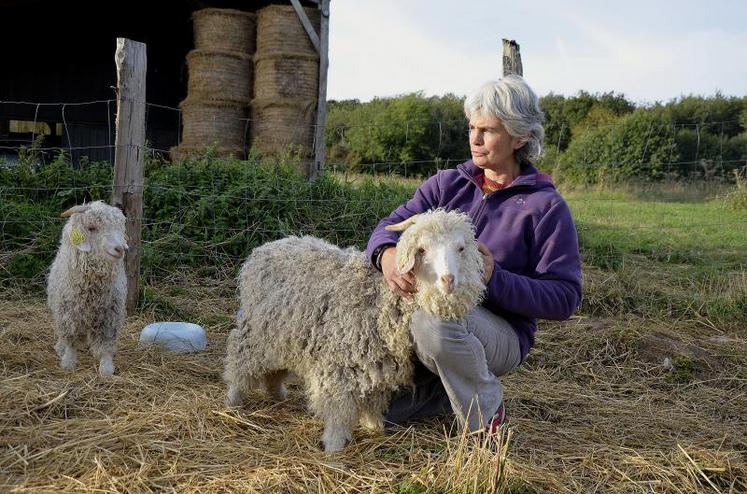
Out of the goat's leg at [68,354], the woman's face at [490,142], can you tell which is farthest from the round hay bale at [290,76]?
the woman's face at [490,142]

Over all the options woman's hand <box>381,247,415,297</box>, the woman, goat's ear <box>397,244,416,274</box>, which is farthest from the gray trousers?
goat's ear <box>397,244,416,274</box>

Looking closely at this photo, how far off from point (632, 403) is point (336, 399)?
6.34 ft

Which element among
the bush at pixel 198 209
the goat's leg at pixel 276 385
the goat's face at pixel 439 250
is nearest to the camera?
the goat's face at pixel 439 250

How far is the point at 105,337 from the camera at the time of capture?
149 inches

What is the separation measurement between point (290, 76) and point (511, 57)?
387 cm

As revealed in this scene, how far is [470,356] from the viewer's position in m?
2.65

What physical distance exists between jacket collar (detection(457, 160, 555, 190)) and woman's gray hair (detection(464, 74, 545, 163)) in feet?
0.25

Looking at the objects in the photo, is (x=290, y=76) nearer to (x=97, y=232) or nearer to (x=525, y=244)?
(x=97, y=232)

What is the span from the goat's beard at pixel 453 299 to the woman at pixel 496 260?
0.13 feet

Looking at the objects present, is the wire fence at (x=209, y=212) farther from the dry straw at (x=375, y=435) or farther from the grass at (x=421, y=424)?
the dry straw at (x=375, y=435)

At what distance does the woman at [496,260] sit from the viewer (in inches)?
106

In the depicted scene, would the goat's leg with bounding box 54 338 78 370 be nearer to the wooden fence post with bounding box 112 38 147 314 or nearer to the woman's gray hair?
the wooden fence post with bounding box 112 38 147 314

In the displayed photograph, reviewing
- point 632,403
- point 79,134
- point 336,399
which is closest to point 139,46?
point 336,399

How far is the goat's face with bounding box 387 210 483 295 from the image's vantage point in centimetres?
256
